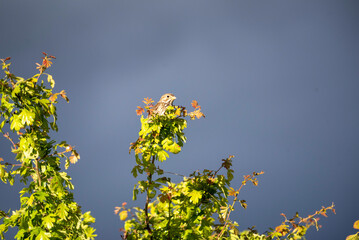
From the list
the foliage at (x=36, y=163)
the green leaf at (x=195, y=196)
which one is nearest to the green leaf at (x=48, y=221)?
the foliage at (x=36, y=163)

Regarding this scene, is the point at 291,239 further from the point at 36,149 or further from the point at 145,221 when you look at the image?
the point at 36,149

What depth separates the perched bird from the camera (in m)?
3.25

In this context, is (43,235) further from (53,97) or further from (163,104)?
(163,104)

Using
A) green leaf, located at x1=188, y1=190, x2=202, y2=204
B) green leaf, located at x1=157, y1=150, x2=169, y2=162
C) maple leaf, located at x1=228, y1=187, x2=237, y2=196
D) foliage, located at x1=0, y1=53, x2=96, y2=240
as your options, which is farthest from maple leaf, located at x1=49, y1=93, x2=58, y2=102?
maple leaf, located at x1=228, y1=187, x2=237, y2=196

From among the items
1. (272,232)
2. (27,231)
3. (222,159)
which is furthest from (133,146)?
(272,232)

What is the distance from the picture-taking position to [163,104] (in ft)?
11.1

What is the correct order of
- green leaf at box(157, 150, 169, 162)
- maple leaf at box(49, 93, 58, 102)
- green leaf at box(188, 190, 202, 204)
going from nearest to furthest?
green leaf at box(188, 190, 202, 204)
green leaf at box(157, 150, 169, 162)
maple leaf at box(49, 93, 58, 102)

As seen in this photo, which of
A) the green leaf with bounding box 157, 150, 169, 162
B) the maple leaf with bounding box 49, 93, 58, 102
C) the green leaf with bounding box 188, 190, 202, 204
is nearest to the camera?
the green leaf with bounding box 188, 190, 202, 204

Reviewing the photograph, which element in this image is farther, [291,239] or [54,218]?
[291,239]

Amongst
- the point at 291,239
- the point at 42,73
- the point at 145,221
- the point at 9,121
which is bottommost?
the point at 291,239

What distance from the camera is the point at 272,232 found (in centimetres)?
344

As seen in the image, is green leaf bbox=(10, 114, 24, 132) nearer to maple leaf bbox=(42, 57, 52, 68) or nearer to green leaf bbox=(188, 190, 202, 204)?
maple leaf bbox=(42, 57, 52, 68)

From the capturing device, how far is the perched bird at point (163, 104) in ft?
10.7

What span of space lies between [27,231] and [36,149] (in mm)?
746
